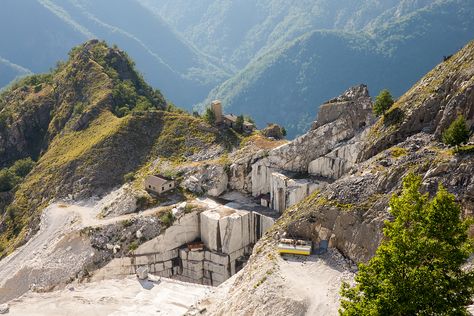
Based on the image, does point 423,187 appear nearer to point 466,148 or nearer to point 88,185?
point 466,148

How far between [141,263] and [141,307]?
11912 millimetres

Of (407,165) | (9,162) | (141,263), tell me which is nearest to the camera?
(407,165)

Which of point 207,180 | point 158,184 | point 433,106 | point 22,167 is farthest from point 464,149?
point 22,167

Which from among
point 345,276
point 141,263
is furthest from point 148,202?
point 345,276

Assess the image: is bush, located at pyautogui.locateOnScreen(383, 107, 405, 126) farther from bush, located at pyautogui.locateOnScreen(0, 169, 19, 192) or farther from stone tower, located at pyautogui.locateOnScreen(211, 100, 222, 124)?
bush, located at pyautogui.locateOnScreen(0, 169, 19, 192)

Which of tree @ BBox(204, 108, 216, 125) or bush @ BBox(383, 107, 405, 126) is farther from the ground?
A: tree @ BBox(204, 108, 216, 125)

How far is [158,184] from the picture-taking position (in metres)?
82.8

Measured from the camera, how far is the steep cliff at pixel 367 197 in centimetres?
4428

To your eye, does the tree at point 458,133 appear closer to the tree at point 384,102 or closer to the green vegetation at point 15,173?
the tree at point 384,102

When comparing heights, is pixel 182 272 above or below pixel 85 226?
below

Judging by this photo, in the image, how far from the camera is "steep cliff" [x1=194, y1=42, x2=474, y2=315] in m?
44.3

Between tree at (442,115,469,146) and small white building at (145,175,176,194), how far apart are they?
48.3m

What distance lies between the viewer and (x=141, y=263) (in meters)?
74.4

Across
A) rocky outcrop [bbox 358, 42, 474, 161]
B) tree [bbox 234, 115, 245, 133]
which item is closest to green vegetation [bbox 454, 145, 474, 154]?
rocky outcrop [bbox 358, 42, 474, 161]
